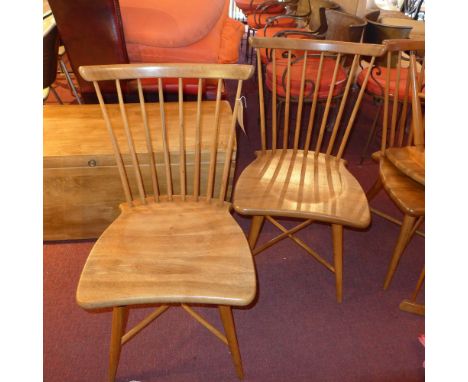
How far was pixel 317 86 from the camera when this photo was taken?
5.47 feet

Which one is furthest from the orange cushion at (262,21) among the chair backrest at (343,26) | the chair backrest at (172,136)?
the chair backrest at (172,136)

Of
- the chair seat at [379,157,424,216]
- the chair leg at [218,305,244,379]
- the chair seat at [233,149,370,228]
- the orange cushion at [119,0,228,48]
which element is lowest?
the chair leg at [218,305,244,379]

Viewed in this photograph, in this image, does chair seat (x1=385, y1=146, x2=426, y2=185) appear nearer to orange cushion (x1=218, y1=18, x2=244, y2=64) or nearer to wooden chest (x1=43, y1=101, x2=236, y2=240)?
wooden chest (x1=43, y1=101, x2=236, y2=240)

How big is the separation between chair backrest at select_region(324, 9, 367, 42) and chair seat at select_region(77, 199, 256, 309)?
157 centimetres

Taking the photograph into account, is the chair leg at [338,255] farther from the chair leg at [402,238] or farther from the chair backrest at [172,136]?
the chair backrest at [172,136]

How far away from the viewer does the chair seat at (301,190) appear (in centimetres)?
141

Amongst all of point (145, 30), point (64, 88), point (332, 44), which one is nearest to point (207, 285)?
point (332, 44)

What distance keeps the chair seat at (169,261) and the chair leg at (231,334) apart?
185 millimetres

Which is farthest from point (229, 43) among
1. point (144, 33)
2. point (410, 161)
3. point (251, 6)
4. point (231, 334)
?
point (251, 6)

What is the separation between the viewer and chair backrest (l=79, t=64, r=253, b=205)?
1311 mm

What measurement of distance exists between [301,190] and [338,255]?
0.34 meters

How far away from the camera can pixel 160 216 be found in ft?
4.55

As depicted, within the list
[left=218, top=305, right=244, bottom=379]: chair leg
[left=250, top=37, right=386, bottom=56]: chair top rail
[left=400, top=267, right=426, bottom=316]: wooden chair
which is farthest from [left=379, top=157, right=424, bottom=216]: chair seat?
[left=218, top=305, right=244, bottom=379]: chair leg

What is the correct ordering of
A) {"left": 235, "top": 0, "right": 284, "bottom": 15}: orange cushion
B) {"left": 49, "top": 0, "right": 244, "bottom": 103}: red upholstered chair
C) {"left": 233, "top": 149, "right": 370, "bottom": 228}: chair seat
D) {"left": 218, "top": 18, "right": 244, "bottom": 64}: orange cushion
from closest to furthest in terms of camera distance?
{"left": 233, "top": 149, "right": 370, "bottom": 228}: chair seat, {"left": 49, "top": 0, "right": 244, "bottom": 103}: red upholstered chair, {"left": 218, "top": 18, "right": 244, "bottom": 64}: orange cushion, {"left": 235, "top": 0, "right": 284, "bottom": 15}: orange cushion
